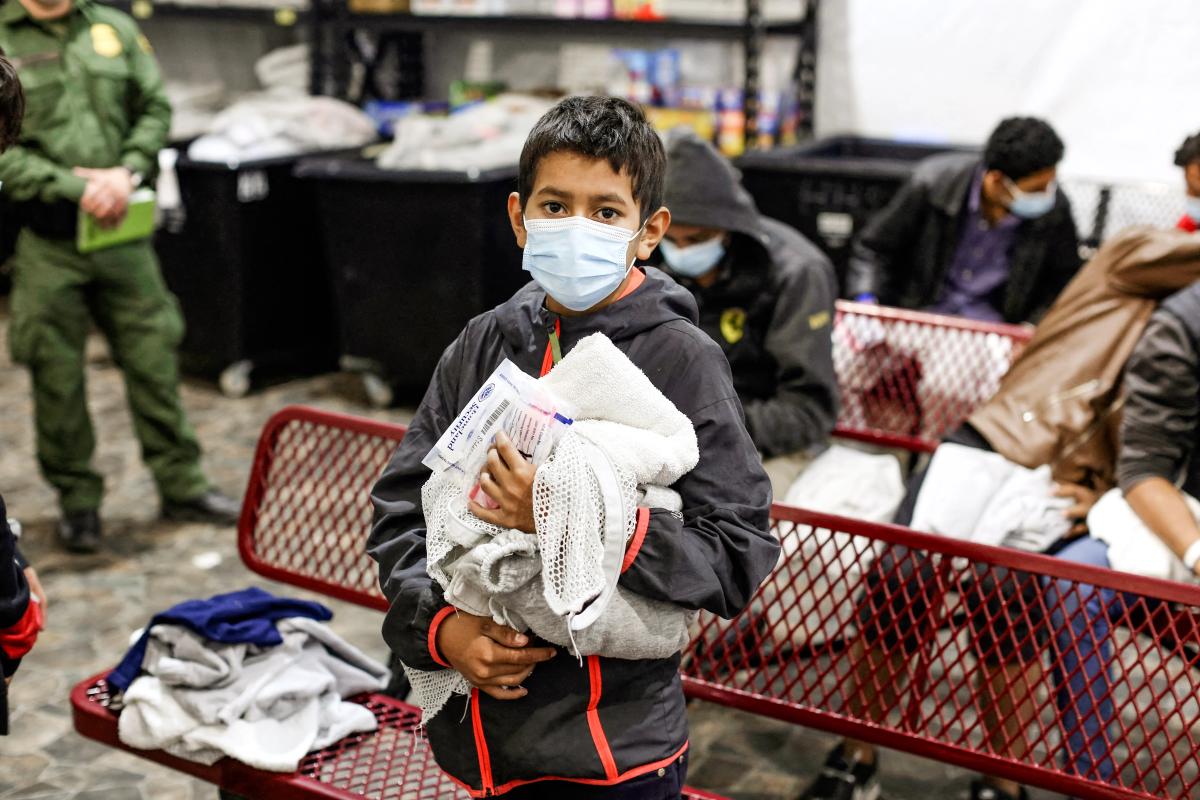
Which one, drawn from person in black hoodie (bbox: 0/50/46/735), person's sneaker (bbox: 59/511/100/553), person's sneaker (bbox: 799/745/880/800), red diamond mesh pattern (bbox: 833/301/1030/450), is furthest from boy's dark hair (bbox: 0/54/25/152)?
person's sneaker (bbox: 59/511/100/553)

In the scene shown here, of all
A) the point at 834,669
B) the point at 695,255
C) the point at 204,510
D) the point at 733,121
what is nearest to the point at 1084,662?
the point at 834,669

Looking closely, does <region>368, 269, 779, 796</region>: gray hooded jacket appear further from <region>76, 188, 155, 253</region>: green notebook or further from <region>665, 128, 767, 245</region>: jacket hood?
<region>76, 188, 155, 253</region>: green notebook

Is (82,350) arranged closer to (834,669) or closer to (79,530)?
(79,530)

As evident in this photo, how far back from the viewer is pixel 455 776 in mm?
1812

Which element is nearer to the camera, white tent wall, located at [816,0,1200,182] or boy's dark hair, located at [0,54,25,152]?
boy's dark hair, located at [0,54,25,152]

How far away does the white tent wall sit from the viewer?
5.44m

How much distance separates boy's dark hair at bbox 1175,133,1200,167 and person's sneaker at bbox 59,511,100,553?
339 centimetres

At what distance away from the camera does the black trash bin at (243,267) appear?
18.5 feet

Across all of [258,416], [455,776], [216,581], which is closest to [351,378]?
[258,416]

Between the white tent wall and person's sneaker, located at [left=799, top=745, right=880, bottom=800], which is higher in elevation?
the white tent wall

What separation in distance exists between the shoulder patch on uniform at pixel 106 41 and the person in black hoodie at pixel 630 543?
9.20 feet

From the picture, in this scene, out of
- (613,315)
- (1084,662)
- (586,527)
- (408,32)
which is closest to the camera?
(586,527)

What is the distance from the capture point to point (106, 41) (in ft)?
13.5

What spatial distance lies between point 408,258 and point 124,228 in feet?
4.84
